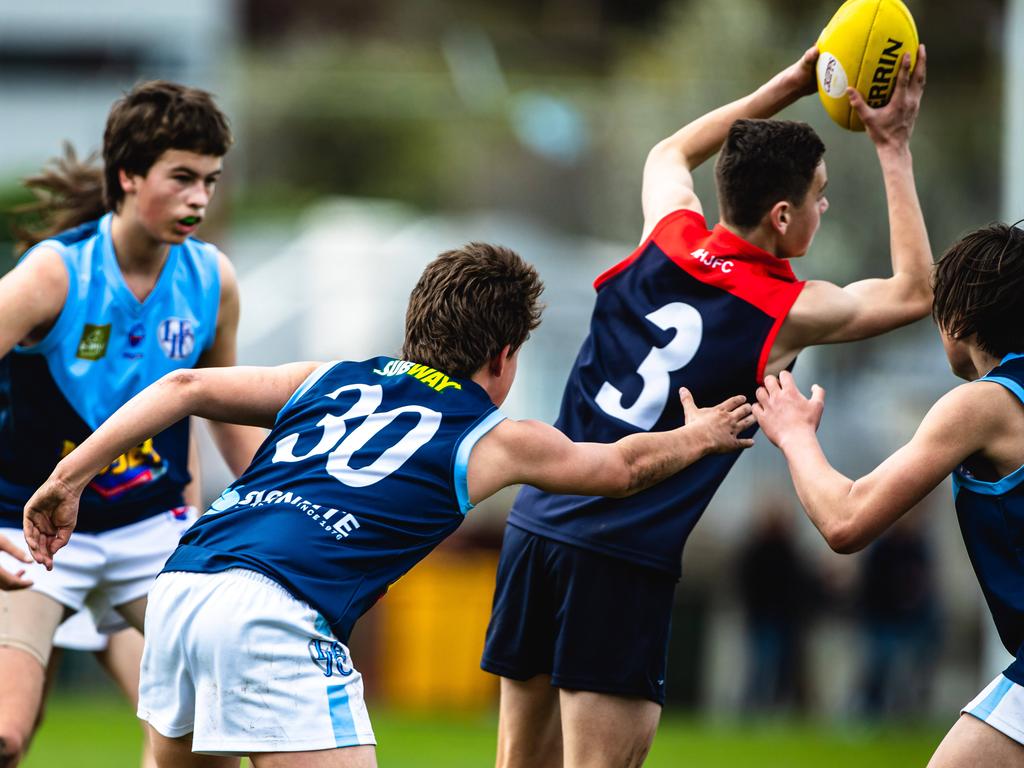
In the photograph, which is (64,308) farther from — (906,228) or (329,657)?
(906,228)

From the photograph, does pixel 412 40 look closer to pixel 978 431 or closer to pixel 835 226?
pixel 835 226

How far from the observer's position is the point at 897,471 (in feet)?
13.3

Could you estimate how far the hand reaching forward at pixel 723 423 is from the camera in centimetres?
446

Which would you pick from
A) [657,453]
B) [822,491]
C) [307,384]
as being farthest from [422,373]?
[822,491]

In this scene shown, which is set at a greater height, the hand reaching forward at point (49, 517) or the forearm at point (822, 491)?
the forearm at point (822, 491)

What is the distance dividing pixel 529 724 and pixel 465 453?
144 cm

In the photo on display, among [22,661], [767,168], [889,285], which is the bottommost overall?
[22,661]

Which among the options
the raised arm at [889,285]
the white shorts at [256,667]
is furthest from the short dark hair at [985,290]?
the white shorts at [256,667]

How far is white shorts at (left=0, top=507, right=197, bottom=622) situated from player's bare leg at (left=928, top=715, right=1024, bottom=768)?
2787 mm

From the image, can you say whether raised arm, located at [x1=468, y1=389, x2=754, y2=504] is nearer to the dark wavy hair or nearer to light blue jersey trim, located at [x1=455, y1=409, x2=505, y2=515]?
light blue jersey trim, located at [x1=455, y1=409, x2=505, y2=515]

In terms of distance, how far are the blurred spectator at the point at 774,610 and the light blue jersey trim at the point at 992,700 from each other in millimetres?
10674

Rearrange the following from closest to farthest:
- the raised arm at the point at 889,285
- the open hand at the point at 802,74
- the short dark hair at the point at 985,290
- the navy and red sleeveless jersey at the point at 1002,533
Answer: the navy and red sleeveless jersey at the point at 1002,533
the short dark hair at the point at 985,290
the raised arm at the point at 889,285
the open hand at the point at 802,74

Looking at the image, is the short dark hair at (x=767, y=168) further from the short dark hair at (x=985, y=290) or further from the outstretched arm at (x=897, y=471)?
the outstretched arm at (x=897, y=471)

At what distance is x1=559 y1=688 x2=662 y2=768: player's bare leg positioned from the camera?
4719 mm
